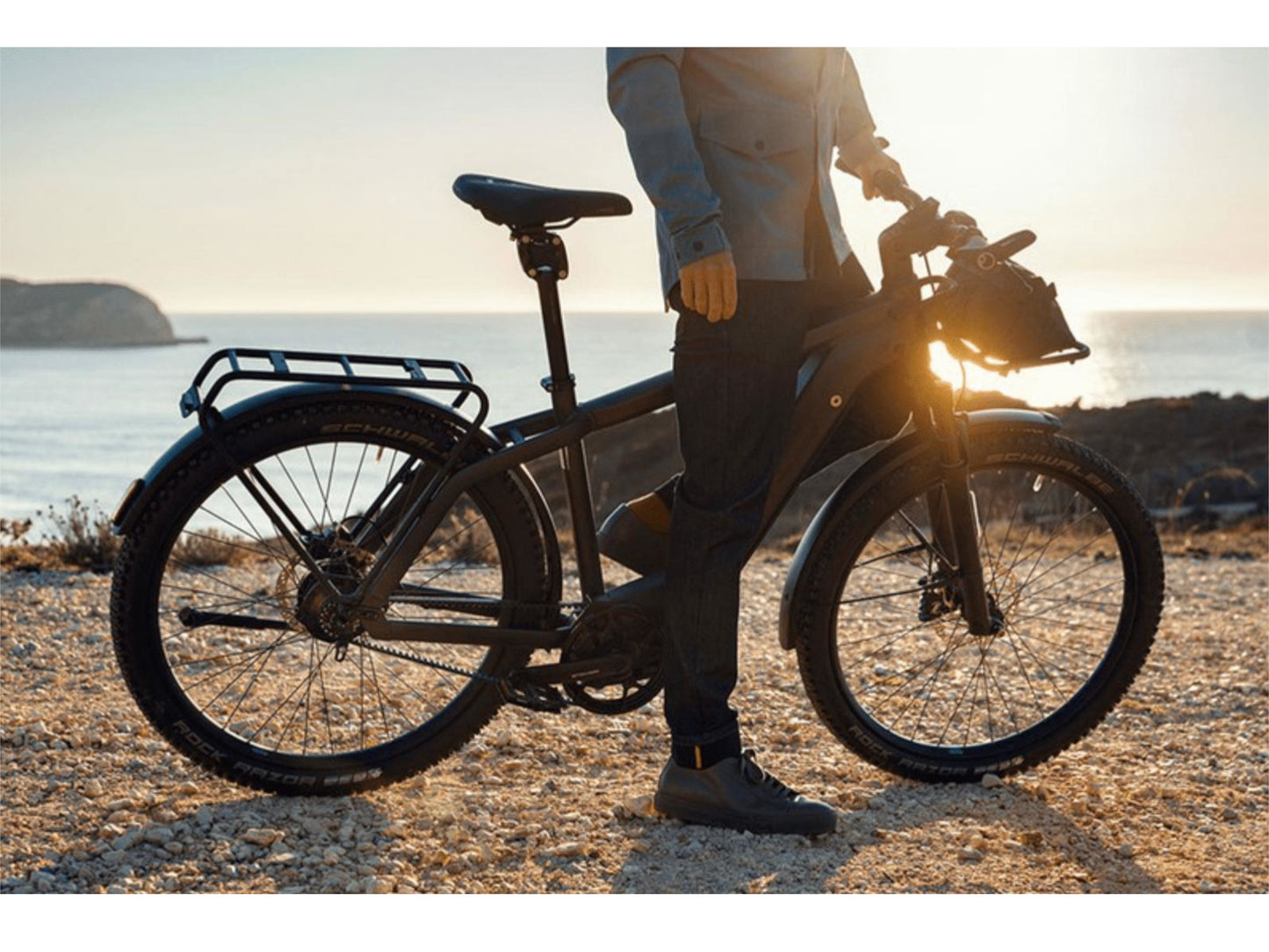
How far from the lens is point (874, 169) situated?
Result: 12.0 feet

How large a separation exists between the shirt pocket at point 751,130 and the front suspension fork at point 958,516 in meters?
0.86

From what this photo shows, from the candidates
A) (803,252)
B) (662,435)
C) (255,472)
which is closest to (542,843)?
(255,472)

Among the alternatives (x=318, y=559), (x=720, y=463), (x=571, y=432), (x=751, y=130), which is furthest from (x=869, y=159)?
(x=318, y=559)

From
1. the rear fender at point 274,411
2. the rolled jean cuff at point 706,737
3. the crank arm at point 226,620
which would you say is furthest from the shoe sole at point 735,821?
the crank arm at point 226,620

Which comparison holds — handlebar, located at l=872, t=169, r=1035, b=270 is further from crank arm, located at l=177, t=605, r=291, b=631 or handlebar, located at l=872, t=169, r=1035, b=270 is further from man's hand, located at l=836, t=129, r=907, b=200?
crank arm, located at l=177, t=605, r=291, b=631

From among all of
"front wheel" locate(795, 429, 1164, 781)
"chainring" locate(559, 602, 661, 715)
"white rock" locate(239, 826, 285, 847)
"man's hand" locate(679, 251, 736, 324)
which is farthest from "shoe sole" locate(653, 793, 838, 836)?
"man's hand" locate(679, 251, 736, 324)

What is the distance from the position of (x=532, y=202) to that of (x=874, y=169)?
1.08 m

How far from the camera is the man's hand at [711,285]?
115 inches

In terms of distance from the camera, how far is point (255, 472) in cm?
324

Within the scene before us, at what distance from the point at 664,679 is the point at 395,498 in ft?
2.75

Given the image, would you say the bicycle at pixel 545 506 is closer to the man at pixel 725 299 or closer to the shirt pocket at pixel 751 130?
the man at pixel 725 299

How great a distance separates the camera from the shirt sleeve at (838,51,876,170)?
366cm

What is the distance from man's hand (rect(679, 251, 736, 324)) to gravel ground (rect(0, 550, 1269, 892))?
132cm

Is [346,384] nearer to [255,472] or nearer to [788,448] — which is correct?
[255,472]
